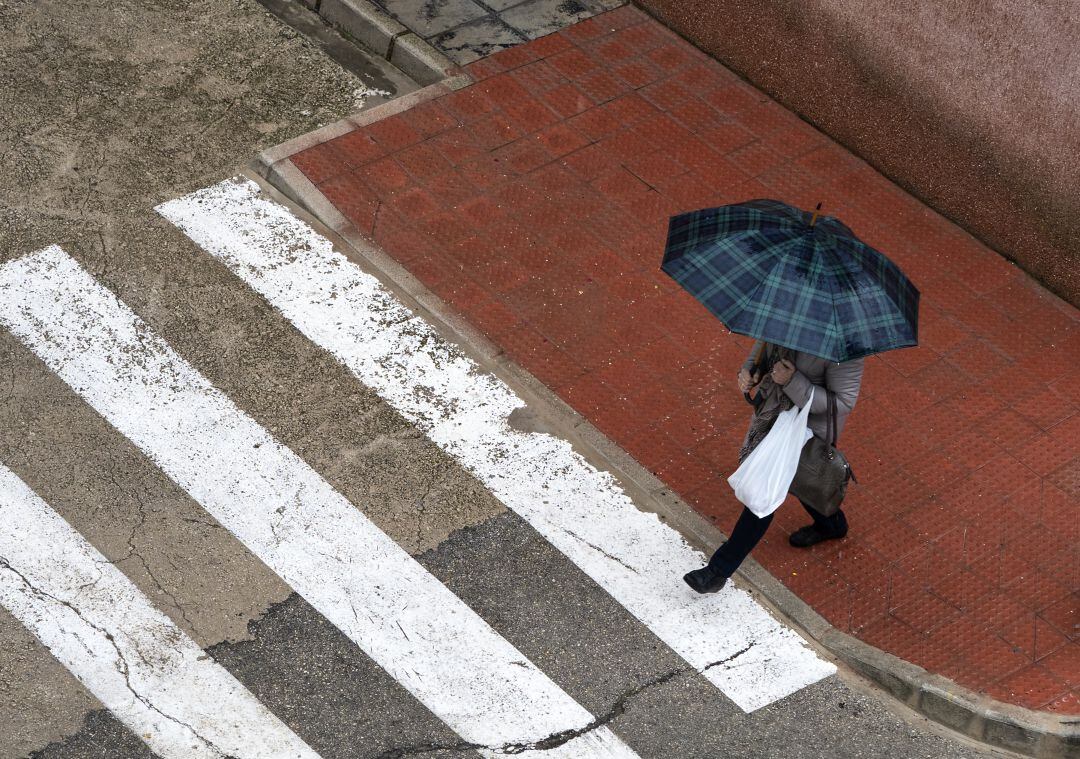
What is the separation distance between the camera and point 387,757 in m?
6.82

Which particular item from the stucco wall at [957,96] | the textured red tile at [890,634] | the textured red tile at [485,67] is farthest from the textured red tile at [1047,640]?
the textured red tile at [485,67]

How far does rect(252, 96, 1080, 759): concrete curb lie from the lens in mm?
7180

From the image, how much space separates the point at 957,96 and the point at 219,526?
5.51 meters

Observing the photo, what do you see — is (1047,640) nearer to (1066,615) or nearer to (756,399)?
(1066,615)

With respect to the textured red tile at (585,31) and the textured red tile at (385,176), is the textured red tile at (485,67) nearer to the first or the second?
the textured red tile at (585,31)

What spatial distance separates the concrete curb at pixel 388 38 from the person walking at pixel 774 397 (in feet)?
15.5

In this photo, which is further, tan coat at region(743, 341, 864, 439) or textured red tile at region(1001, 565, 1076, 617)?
textured red tile at region(1001, 565, 1076, 617)

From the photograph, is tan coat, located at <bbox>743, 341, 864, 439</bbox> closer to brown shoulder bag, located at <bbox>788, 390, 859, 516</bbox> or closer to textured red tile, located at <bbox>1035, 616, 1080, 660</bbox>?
brown shoulder bag, located at <bbox>788, 390, 859, 516</bbox>

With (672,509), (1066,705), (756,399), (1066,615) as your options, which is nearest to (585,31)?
(672,509)

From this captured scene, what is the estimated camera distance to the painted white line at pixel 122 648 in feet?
22.4

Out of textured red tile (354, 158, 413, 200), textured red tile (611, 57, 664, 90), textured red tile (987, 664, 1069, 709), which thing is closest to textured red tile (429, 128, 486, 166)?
textured red tile (354, 158, 413, 200)

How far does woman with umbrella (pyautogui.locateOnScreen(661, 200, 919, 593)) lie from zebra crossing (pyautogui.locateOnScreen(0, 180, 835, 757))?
688 millimetres

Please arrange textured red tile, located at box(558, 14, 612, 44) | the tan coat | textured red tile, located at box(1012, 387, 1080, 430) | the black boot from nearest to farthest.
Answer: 1. the tan coat
2. the black boot
3. textured red tile, located at box(1012, 387, 1080, 430)
4. textured red tile, located at box(558, 14, 612, 44)

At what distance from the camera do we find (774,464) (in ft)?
23.5
